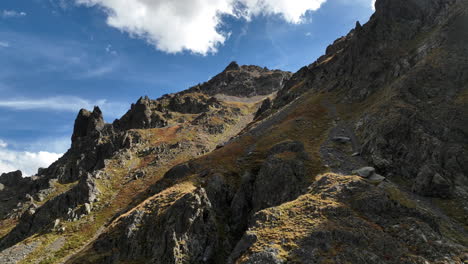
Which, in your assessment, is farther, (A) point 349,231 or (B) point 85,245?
(B) point 85,245

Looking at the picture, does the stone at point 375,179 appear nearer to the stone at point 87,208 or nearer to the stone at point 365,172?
the stone at point 365,172

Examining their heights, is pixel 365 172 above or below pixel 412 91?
below

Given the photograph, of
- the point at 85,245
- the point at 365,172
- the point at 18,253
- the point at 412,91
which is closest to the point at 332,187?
the point at 365,172

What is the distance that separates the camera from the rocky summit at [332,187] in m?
23.2

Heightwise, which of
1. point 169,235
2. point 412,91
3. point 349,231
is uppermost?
point 412,91

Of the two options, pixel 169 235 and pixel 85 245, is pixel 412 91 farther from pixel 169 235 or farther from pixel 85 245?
pixel 85 245

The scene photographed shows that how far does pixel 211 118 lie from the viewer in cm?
13425

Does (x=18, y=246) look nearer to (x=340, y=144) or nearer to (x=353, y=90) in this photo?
(x=340, y=144)

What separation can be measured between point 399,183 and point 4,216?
4081 inches

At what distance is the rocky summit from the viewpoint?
76.2ft

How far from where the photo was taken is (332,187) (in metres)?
29.4

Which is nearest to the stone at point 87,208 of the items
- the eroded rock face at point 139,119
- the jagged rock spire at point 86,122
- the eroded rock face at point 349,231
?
the eroded rock face at point 349,231

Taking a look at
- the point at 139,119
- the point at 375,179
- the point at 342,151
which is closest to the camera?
the point at 375,179

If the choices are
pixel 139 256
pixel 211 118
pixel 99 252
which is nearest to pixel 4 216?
pixel 99 252
